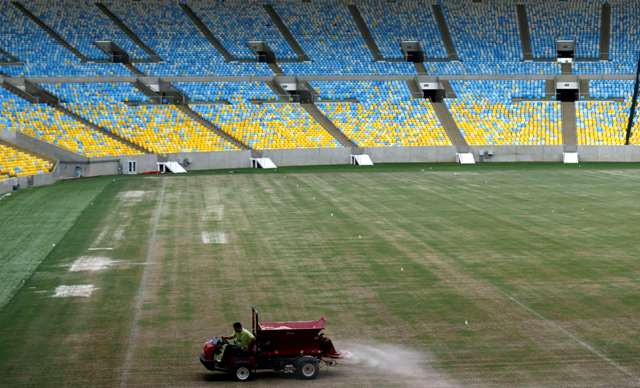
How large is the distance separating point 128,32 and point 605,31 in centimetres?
4248

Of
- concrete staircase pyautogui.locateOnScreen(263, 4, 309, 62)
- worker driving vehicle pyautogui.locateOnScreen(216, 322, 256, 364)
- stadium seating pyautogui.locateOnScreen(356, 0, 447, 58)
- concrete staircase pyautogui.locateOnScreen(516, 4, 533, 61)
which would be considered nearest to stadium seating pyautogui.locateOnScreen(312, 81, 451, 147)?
concrete staircase pyautogui.locateOnScreen(263, 4, 309, 62)

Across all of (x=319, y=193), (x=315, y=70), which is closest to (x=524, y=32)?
(x=315, y=70)

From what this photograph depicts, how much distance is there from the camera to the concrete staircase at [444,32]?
292 feet

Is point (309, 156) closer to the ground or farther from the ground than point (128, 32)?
closer to the ground

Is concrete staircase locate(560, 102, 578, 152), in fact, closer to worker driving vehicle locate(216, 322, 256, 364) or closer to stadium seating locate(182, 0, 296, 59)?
stadium seating locate(182, 0, 296, 59)

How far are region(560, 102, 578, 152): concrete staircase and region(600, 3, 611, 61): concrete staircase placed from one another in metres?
7.46

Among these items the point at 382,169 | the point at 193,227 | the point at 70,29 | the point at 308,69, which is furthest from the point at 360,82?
the point at 193,227

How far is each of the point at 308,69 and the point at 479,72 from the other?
587 inches

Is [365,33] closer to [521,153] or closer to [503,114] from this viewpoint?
[503,114]

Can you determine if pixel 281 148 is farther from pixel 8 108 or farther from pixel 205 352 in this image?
pixel 205 352

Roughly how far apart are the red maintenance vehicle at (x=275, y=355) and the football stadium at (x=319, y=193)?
45mm

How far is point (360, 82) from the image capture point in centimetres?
8569

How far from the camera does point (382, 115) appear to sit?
268ft

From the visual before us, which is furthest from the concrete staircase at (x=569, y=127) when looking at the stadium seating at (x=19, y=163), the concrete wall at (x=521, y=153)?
the stadium seating at (x=19, y=163)
